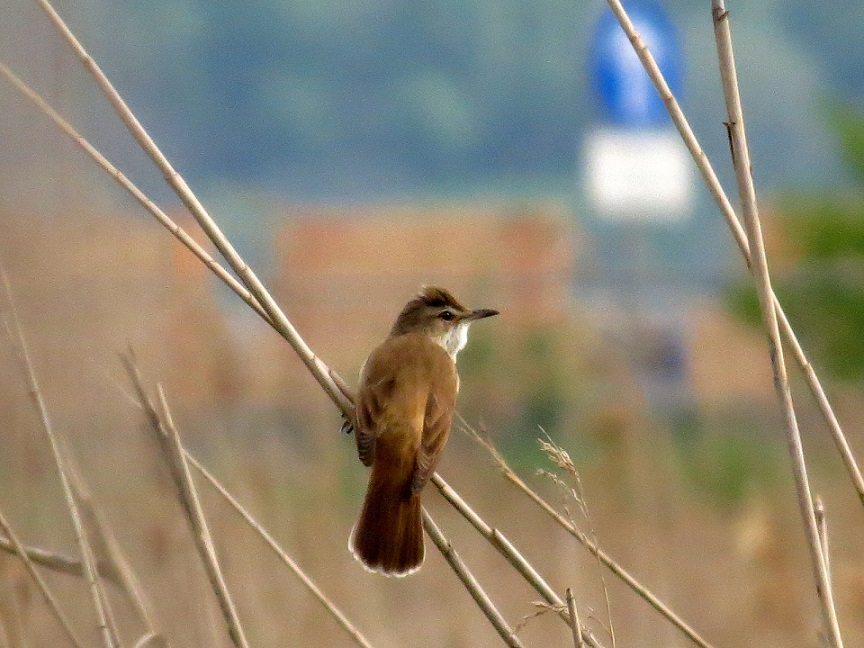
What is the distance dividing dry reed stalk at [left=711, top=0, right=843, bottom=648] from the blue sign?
8970 mm

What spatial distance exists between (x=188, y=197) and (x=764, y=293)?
3.04 ft

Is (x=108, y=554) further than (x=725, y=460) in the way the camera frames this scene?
No

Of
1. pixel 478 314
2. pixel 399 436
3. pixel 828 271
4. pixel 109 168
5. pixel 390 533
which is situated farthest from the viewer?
pixel 828 271

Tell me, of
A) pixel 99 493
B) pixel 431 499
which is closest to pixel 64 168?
pixel 99 493

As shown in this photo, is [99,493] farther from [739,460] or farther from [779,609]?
[739,460]

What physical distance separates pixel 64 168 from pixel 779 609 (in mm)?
3347

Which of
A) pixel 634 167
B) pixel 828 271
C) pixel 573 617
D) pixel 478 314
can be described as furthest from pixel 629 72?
pixel 573 617

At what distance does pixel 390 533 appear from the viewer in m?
2.87

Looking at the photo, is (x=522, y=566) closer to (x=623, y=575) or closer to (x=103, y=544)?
(x=623, y=575)

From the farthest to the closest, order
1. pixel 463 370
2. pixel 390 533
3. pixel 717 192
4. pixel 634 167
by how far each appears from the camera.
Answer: pixel 634 167
pixel 463 370
pixel 390 533
pixel 717 192

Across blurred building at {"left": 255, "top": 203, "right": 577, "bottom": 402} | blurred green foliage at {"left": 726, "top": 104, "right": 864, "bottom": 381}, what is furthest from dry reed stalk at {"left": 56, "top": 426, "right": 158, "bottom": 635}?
blurred green foliage at {"left": 726, "top": 104, "right": 864, "bottom": 381}

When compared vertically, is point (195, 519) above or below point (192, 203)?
below

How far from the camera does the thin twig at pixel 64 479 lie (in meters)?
2.23

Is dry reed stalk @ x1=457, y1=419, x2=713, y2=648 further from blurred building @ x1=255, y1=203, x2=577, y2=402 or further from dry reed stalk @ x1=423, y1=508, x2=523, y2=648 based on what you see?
blurred building @ x1=255, y1=203, x2=577, y2=402
